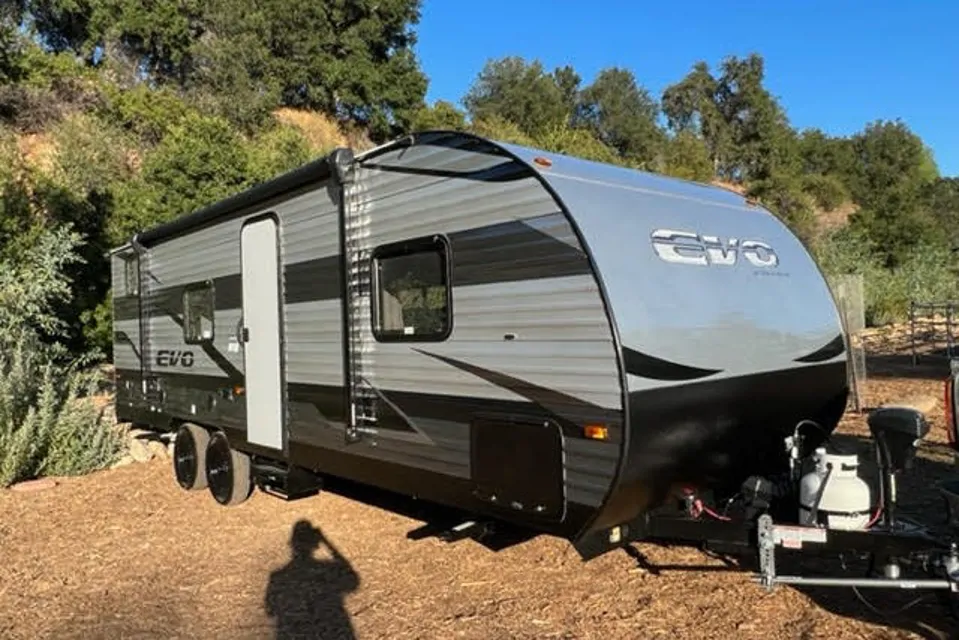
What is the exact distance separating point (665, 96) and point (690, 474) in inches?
2578

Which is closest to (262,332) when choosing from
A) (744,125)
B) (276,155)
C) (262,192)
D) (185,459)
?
(262,192)

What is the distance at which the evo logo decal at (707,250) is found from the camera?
4.43 meters

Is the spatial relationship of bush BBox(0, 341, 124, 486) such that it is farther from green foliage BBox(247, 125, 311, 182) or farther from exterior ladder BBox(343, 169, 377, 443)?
green foliage BBox(247, 125, 311, 182)

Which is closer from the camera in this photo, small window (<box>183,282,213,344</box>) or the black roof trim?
the black roof trim

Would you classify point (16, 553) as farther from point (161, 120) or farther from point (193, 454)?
point (161, 120)

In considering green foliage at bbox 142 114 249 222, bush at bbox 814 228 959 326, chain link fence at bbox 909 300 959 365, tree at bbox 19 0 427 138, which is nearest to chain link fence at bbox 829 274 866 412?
chain link fence at bbox 909 300 959 365

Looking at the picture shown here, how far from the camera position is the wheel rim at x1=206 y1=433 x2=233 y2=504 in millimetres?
7496

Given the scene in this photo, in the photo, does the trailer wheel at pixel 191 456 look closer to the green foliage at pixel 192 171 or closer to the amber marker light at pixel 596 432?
the amber marker light at pixel 596 432

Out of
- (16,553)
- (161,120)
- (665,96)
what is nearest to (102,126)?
(161,120)

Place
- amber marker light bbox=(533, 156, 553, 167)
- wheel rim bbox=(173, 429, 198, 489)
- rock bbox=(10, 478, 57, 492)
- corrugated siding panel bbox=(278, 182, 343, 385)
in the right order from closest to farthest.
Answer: amber marker light bbox=(533, 156, 553, 167), corrugated siding panel bbox=(278, 182, 343, 385), wheel rim bbox=(173, 429, 198, 489), rock bbox=(10, 478, 57, 492)

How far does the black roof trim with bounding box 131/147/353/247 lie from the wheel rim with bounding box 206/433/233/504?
208 centimetres

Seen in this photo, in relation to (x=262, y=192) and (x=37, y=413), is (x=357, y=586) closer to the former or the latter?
(x=262, y=192)

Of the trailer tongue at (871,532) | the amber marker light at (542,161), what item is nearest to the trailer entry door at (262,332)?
the amber marker light at (542,161)

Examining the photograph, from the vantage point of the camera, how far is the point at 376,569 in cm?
566
